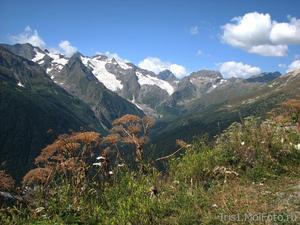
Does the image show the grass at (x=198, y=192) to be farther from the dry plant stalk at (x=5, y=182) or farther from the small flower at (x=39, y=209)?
the dry plant stalk at (x=5, y=182)

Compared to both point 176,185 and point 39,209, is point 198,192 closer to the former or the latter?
point 176,185

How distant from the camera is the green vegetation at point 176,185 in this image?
8.76 m

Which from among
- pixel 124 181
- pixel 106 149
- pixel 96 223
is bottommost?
pixel 96 223

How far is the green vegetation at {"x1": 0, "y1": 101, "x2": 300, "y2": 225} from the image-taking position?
876 cm

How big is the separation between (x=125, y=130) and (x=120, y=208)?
287 centimetres

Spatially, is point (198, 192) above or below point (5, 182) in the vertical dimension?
below

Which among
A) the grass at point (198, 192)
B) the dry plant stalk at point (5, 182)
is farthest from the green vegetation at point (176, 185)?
the dry plant stalk at point (5, 182)

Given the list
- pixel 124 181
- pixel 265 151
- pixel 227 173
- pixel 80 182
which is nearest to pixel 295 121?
pixel 265 151

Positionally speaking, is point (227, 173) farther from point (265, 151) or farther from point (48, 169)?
point (48, 169)

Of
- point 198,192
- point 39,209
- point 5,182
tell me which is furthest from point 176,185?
point 5,182

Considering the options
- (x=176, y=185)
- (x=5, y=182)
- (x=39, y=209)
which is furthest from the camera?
(x=176, y=185)

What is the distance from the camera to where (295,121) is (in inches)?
577

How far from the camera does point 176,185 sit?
1063 centimetres

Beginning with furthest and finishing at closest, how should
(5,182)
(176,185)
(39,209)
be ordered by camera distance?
(176,185) < (5,182) < (39,209)
